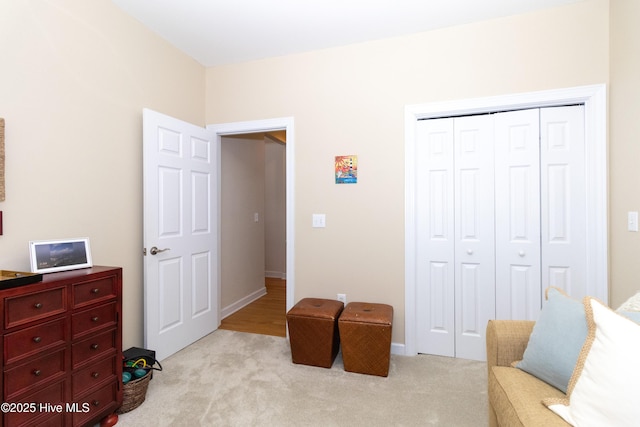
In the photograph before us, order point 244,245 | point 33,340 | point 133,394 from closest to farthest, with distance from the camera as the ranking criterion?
point 33,340 → point 133,394 → point 244,245

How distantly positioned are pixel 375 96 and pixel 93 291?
250 centimetres

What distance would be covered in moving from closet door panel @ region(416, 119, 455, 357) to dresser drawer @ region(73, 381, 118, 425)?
2256 mm

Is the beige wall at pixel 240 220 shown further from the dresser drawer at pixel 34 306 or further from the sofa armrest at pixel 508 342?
the sofa armrest at pixel 508 342

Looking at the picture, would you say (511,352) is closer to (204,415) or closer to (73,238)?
(204,415)

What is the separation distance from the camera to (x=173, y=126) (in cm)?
267

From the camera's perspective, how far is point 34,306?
147 cm

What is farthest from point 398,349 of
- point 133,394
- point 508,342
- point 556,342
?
point 133,394

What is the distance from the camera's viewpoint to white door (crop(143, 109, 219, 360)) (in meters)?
2.46

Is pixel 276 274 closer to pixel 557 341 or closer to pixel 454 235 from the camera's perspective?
pixel 454 235

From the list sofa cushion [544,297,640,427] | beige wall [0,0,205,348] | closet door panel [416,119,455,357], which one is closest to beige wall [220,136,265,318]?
beige wall [0,0,205,348]

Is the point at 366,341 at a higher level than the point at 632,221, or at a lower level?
lower

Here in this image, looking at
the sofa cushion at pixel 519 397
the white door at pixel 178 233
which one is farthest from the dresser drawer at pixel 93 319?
the sofa cushion at pixel 519 397

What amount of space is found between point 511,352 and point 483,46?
227 cm

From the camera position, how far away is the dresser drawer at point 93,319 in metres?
1.64
